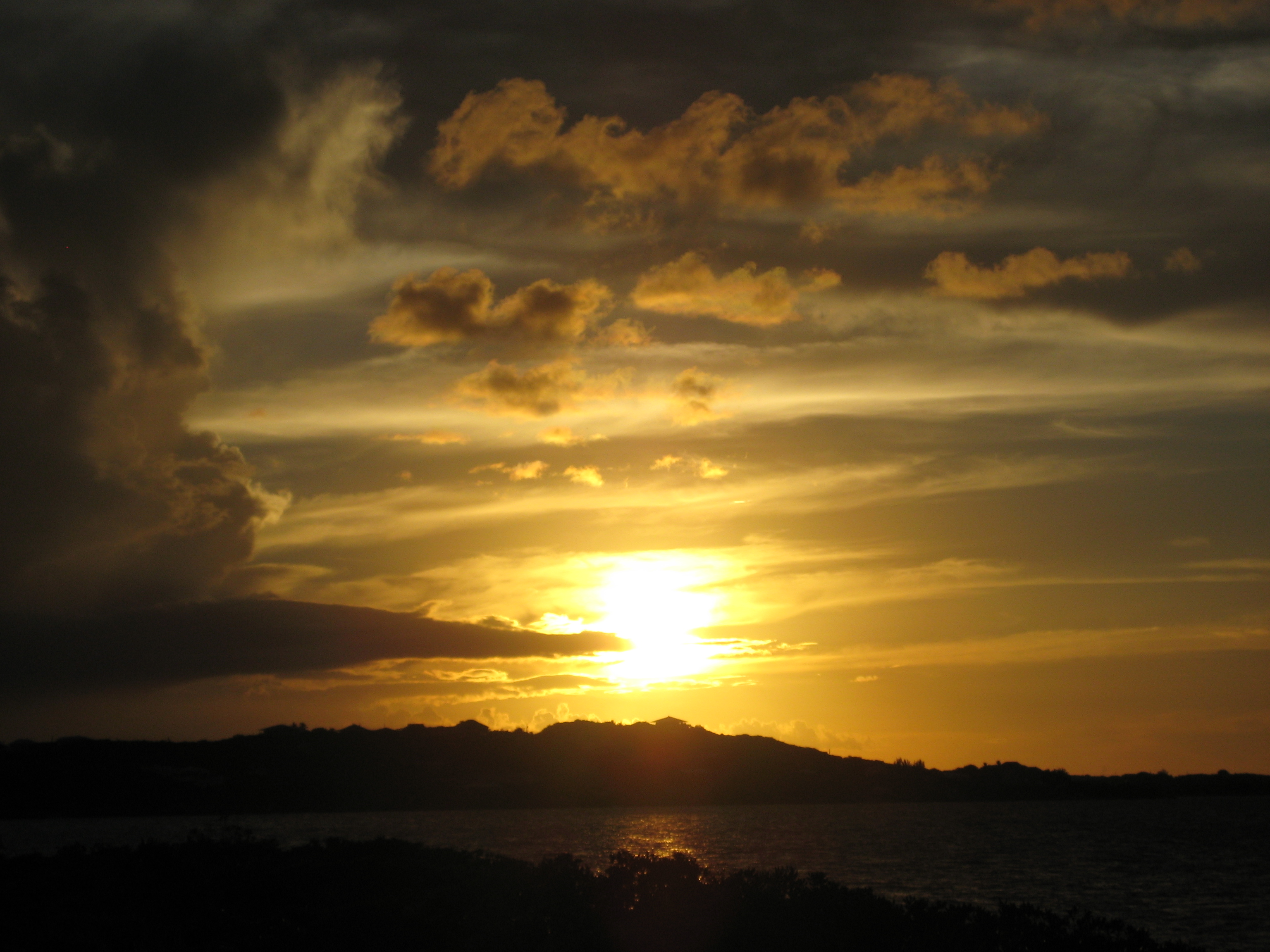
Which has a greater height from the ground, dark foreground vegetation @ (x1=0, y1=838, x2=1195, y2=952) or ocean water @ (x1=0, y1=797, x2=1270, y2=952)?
dark foreground vegetation @ (x1=0, y1=838, x2=1195, y2=952)

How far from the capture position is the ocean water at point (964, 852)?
68.7m

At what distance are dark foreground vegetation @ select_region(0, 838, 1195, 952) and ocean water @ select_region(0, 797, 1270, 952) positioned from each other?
23.7 metres

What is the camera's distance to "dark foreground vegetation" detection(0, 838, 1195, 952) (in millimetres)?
30188

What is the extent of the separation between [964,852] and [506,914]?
325ft

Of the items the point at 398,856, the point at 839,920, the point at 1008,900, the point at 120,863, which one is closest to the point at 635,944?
the point at 839,920

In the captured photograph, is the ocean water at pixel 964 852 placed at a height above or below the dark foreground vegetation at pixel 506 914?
below

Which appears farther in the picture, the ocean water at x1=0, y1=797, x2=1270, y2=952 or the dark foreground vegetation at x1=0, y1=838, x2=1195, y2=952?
the ocean water at x1=0, y1=797, x2=1270, y2=952

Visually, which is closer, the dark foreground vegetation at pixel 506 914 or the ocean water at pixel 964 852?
the dark foreground vegetation at pixel 506 914

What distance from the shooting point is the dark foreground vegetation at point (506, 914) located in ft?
99.0

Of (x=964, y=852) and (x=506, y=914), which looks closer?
(x=506, y=914)

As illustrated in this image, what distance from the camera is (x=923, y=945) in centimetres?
2977

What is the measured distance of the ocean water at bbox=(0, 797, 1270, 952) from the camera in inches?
2704

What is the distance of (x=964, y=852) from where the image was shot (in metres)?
119

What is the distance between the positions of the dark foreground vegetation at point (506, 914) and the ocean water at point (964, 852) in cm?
2373
